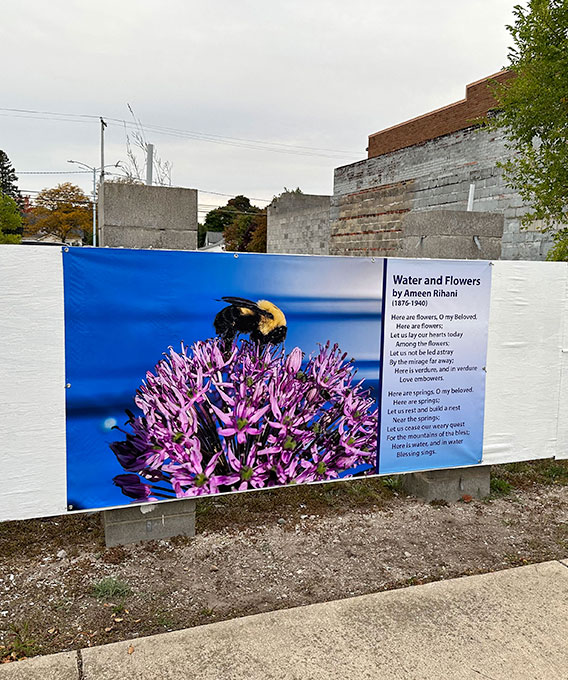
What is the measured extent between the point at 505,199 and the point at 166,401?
9.28m

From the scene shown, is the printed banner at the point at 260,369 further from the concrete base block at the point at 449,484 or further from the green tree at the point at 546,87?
the green tree at the point at 546,87

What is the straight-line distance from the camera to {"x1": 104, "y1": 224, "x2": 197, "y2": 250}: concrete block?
4.00 metres

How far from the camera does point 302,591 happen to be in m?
3.43

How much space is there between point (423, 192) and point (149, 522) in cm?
1253

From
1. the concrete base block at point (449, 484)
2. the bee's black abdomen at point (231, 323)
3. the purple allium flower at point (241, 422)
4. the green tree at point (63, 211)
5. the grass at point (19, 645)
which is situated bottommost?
the grass at point (19, 645)

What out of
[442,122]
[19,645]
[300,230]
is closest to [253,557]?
[19,645]

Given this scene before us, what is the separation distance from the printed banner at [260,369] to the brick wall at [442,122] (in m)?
14.0

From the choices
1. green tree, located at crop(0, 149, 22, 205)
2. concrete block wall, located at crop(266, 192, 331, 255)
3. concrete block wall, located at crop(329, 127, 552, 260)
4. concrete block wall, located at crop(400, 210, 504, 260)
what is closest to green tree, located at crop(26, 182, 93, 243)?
green tree, located at crop(0, 149, 22, 205)

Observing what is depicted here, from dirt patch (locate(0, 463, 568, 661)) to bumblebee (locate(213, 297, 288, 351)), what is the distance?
1324 mm

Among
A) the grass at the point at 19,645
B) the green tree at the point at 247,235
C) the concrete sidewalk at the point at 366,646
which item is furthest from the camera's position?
the green tree at the point at 247,235

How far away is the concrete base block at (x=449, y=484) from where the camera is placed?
475 cm

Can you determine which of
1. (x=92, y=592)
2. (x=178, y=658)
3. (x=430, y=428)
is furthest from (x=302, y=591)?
(x=430, y=428)

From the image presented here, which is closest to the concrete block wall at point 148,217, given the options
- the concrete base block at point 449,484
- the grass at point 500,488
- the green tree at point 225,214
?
the concrete base block at point 449,484

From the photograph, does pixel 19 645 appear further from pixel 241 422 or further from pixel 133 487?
pixel 241 422
